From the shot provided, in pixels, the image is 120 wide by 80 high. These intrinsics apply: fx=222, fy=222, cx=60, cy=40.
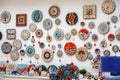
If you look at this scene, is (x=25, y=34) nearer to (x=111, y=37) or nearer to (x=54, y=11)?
(x=54, y=11)

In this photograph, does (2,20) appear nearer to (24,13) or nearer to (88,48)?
(24,13)

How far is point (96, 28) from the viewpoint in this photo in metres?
3.28

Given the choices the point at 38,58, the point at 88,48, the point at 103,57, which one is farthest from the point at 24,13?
the point at 103,57

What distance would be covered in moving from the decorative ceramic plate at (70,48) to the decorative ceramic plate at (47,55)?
0.26 m

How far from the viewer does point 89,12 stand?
3.30 metres

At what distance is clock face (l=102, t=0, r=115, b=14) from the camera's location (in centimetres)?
321

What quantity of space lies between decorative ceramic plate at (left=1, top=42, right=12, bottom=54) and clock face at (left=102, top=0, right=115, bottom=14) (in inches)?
64.3

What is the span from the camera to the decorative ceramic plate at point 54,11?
3.46 m

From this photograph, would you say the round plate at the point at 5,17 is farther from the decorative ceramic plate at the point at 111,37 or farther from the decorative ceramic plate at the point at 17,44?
the decorative ceramic plate at the point at 111,37

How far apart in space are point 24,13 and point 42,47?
641 mm

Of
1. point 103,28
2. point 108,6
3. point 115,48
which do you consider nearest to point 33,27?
point 103,28

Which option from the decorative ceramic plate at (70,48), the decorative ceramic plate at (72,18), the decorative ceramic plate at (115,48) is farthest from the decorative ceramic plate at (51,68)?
the decorative ceramic plate at (115,48)

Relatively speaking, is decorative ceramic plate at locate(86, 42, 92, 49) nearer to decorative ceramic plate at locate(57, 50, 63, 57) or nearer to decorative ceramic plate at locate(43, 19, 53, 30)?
decorative ceramic plate at locate(57, 50, 63, 57)

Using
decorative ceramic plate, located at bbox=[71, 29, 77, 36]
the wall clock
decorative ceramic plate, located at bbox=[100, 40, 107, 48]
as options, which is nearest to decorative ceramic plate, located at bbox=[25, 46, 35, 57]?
decorative ceramic plate, located at bbox=[71, 29, 77, 36]
